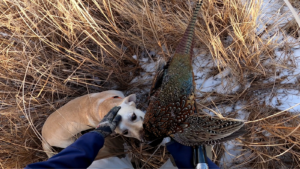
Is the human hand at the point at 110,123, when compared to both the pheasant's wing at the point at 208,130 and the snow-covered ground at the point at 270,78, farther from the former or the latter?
the snow-covered ground at the point at 270,78

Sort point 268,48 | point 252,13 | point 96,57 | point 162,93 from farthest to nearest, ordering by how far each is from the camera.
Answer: point 96,57, point 268,48, point 252,13, point 162,93

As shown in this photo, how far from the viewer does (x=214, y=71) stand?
2471 mm

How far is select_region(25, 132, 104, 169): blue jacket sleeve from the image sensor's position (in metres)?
1.44

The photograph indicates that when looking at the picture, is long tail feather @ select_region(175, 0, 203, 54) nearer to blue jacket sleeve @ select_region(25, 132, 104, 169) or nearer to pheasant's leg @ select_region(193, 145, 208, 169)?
pheasant's leg @ select_region(193, 145, 208, 169)

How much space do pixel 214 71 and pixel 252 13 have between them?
0.72 metres

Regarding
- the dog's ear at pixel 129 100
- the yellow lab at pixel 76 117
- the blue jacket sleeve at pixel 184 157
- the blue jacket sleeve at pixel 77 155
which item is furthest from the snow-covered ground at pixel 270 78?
the blue jacket sleeve at pixel 77 155

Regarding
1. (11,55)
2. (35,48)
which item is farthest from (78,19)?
(11,55)

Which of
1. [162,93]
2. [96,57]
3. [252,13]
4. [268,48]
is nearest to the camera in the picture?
[162,93]

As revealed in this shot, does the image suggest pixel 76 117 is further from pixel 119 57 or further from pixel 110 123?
pixel 119 57

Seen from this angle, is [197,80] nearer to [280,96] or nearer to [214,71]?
[214,71]

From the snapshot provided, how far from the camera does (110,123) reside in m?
1.82

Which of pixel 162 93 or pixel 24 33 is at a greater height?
pixel 24 33

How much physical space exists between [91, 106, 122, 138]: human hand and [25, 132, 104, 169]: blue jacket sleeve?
0.06 meters

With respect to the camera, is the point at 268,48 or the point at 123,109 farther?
the point at 268,48
